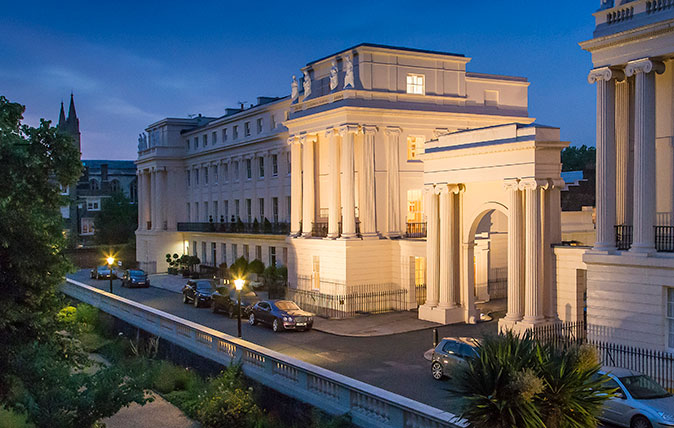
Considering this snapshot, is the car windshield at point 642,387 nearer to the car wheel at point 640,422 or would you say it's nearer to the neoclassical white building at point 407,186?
the car wheel at point 640,422

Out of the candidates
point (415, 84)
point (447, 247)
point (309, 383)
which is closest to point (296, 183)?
point (415, 84)

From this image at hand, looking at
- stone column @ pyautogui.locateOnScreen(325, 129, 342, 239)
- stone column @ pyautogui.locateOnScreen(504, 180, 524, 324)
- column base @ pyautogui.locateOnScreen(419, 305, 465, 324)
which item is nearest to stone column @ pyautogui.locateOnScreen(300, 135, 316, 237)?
stone column @ pyautogui.locateOnScreen(325, 129, 342, 239)

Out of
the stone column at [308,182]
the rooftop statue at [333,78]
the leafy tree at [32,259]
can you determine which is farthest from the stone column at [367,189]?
the leafy tree at [32,259]

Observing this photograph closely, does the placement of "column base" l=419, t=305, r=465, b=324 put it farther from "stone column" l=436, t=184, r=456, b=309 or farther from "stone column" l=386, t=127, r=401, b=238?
"stone column" l=386, t=127, r=401, b=238

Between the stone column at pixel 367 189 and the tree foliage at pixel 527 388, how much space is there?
25692 millimetres

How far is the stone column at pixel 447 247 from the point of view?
1235 inches

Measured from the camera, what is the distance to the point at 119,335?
32.2 m

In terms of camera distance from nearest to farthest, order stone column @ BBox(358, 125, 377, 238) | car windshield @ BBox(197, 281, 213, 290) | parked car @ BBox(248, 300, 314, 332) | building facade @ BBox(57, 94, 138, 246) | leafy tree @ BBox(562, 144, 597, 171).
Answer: parked car @ BBox(248, 300, 314, 332) < stone column @ BBox(358, 125, 377, 238) < car windshield @ BBox(197, 281, 213, 290) < leafy tree @ BBox(562, 144, 597, 171) < building facade @ BBox(57, 94, 138, 246)

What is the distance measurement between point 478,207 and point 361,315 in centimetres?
875

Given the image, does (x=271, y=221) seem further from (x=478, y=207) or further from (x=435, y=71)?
(x=478, y=207)

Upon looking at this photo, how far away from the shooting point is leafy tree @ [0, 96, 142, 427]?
53.0 ft

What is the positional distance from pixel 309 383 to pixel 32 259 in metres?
7.94

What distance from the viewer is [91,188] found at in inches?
3880

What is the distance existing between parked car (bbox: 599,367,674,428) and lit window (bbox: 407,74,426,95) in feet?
81.2
